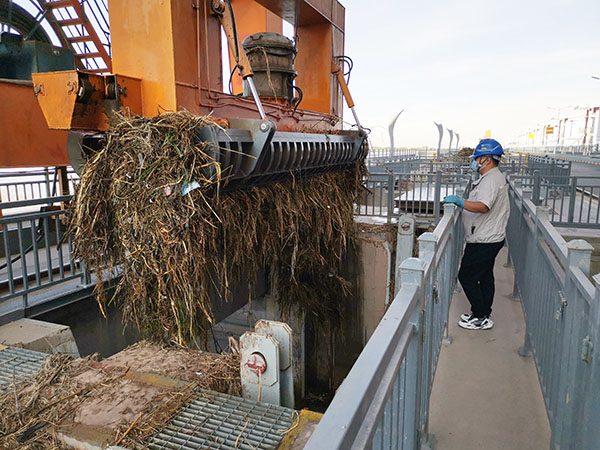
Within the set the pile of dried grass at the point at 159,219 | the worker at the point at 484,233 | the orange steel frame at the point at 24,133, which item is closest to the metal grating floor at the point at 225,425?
the pile of dried grass at the point at 159,219

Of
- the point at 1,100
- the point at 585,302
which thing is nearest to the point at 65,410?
the point at 585,302

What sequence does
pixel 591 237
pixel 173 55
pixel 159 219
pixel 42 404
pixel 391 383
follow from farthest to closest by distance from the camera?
pixel 591 237
pixel 173 55
pixel 159 219
pixel 42 404
pixel 391 383

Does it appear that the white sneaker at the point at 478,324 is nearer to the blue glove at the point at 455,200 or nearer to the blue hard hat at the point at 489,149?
the blue glove at the point at 455,200

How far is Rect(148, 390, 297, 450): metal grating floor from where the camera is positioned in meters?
2.60

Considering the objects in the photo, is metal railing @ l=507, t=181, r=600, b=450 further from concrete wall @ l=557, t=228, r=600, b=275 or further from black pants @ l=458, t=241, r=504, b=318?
concrete wall @ l=557, t=228, r=600, b=275

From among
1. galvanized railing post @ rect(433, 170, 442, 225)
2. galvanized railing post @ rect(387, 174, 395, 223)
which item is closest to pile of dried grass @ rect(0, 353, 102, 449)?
galvanized railing post @ rect(387, 174, 395, 223)

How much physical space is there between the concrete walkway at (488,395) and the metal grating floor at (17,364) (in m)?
3.02

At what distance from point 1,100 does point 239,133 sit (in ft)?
11.1

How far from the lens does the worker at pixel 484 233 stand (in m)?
4.30

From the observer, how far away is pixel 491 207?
437 cm

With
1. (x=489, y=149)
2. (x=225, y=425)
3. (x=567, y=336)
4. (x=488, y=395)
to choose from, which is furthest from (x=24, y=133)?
(x=567, y=336)

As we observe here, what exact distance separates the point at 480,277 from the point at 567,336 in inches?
85.3

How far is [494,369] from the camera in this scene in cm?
353

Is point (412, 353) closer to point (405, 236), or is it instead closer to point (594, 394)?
point (594, 394)
